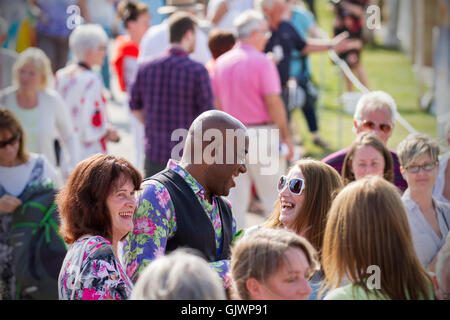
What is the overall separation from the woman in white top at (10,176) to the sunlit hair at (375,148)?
81.3 inches

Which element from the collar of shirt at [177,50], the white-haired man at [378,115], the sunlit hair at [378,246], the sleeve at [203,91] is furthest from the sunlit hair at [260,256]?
the collar of shirt at [177,50]

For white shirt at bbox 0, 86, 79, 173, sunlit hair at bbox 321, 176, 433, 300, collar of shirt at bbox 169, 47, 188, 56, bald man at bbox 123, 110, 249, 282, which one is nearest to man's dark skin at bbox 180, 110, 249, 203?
bald man at bbox 123, 110, 249, 282

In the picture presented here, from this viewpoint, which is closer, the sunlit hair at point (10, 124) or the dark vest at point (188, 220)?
the dark vest at point (188, 220)

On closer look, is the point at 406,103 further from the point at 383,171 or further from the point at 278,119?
the point at 383,171

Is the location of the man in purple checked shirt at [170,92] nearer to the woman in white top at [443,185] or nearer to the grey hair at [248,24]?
the grey hair at [248,24]

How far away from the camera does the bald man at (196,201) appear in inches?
129

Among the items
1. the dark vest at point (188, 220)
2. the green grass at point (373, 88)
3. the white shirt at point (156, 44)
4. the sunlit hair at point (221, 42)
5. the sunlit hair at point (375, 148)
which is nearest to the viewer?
Result: the dark vest at point (188, 220)

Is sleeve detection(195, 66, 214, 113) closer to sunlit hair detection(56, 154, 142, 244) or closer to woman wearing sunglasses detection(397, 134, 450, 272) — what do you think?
woman wearing sunglasses detection(397, 134, 450, 272)

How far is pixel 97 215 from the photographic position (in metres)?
3.20

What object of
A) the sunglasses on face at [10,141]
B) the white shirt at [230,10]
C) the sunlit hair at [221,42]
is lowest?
the sunglasses on face at [10,141]

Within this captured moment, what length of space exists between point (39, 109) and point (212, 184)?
123 inches

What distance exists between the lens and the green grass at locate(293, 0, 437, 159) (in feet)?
33.9

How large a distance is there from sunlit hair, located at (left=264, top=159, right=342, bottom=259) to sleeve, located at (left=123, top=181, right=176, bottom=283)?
0.66 meters
